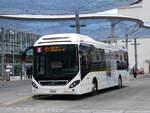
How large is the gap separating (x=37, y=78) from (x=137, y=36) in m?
59.7

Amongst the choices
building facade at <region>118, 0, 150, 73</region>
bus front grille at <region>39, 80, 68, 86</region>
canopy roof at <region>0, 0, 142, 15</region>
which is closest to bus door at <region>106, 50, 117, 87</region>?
bus front grille at <region>39, 80, 68, 86</region>

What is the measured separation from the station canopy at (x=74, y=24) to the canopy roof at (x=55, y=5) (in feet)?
13.4

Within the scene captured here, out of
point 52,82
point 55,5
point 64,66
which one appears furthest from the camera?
point 55,5

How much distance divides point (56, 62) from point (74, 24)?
132 ft

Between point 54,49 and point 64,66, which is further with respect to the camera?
point 54,49

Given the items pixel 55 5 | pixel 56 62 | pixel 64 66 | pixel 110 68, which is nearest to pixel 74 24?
pixel 55 5

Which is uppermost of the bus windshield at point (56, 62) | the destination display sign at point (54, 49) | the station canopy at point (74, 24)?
the station canopy at point (74, 24)

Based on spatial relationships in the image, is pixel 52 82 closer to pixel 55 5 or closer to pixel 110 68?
pixel 110 68

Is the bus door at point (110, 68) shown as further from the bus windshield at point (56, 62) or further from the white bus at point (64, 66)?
the bus windshield at point (56, 62)

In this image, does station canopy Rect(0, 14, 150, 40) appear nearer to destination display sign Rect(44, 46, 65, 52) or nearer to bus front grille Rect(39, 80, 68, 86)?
destination display sign Rect(44, 46, 65, 52)

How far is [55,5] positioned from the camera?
4112 centimetres

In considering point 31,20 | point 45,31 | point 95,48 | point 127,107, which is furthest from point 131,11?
point 127,107

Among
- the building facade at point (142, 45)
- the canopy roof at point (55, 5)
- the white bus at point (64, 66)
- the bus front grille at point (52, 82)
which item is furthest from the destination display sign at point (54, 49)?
the building facade at point (142, 45)

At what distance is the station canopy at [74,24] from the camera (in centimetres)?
5291
